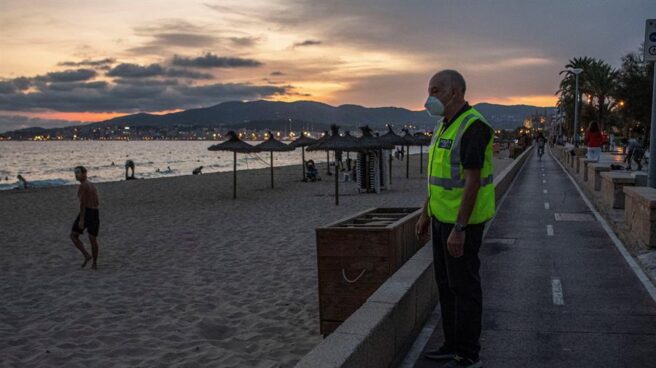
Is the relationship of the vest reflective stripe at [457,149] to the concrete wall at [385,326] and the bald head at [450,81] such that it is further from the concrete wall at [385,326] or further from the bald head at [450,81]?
the concrete wall at [385,326]

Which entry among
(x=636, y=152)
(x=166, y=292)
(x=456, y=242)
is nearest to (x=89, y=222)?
(x=166, y=292)

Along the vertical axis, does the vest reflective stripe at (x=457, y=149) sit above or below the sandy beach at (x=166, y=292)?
above

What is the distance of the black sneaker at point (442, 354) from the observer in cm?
465

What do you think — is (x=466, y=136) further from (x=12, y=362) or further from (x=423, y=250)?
(x=12, y=362)

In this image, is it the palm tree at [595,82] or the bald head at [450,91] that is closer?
the bald head at [450,91]

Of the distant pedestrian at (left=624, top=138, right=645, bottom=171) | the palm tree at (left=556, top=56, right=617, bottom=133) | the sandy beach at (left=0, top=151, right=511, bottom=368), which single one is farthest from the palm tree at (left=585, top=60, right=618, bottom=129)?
the sandy beach at (left=0, top=151, right=511, bottom=368)

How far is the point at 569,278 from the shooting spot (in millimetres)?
7910

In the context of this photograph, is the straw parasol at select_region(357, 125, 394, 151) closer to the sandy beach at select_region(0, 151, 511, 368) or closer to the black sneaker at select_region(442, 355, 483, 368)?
the sandy beach at select_region(0, 151, 511, 368)

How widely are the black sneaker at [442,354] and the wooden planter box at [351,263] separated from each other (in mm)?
1543

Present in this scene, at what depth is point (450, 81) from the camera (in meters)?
4.23

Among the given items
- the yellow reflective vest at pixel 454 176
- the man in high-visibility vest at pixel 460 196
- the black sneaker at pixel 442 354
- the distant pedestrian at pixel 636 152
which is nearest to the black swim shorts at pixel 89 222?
the black sneaker at pixel 442 354

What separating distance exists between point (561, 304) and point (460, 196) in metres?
3.17

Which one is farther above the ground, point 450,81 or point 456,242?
point 450,81

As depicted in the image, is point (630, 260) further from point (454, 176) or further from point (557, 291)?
point (454, 176)
